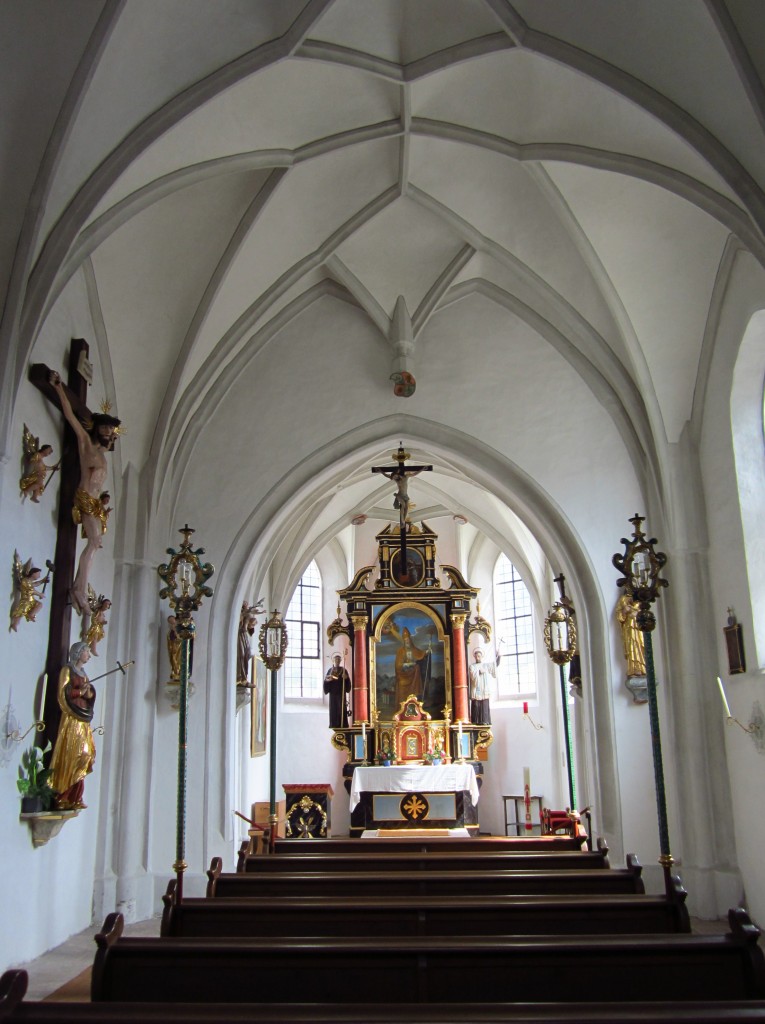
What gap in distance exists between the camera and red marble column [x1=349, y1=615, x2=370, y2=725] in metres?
20.2

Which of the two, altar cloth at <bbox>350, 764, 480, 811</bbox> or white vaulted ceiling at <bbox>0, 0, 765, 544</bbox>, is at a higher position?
white vaulted ceiling at <bbox>0, 0, 765, 544</bbox>

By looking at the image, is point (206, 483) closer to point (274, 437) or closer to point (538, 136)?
point (274, 437)

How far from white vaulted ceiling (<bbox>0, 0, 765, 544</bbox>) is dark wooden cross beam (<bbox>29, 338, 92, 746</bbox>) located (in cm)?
97

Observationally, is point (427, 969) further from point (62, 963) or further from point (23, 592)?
point (23, 592)

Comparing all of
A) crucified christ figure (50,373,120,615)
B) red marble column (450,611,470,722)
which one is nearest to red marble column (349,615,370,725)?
red marble column (450,611,470,722)

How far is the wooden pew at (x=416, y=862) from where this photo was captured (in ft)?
29.6

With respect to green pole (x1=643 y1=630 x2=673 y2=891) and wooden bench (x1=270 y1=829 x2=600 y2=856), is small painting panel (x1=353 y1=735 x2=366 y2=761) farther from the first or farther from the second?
green pole (x1=643 y1=630 x2=673 y2=891)

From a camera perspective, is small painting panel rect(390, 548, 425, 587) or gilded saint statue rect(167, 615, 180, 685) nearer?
gilded saint statue rect(167, 615, 180, 685)

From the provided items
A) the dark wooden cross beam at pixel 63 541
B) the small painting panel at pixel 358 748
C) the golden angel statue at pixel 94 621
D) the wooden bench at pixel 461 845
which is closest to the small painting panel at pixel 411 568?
the small painting panel at pixel 358 748

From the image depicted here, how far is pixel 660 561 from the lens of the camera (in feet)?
28.6

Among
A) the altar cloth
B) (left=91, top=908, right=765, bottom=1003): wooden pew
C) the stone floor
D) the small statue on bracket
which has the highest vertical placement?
the small statue on bracket

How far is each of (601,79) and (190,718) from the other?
8.43 m

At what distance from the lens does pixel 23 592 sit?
8016 mm

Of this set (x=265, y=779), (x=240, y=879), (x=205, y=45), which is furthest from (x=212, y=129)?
(x=265, y=779)
